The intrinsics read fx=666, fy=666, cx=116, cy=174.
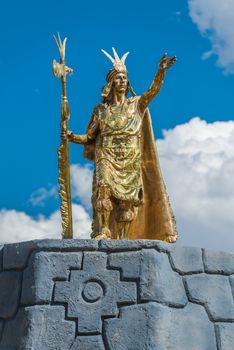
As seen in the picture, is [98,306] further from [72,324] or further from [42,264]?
[42,264]

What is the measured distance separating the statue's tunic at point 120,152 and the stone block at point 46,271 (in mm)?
1753

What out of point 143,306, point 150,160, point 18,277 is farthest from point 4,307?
point 150,160

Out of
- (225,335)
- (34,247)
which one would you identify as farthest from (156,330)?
(34,247)

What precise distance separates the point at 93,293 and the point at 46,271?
0.53 m

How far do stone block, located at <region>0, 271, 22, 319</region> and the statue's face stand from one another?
3.08 meters

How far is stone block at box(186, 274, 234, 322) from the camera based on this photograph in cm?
684

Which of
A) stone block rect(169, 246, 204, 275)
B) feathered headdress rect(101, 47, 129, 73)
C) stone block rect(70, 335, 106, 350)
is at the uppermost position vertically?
feathered headdress rect(101, 47, 129, 73)

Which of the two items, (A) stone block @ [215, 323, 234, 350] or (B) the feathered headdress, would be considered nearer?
(A) stone block @ [215, 323, 234, 350]

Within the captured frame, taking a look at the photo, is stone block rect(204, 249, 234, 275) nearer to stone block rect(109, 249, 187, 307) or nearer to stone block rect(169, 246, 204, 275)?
stone block rect(169, 246, 204, 275)

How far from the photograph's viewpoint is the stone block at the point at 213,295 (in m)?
6.84

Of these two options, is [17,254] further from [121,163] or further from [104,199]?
[121,163]

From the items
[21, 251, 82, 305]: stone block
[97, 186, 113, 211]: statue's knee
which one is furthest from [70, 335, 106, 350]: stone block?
[97, 186, 113, 211]: statue's knee

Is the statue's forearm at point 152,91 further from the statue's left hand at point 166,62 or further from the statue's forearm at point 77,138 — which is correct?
the statue's forearm at point 77,138

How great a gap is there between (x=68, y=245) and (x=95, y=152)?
229cm
